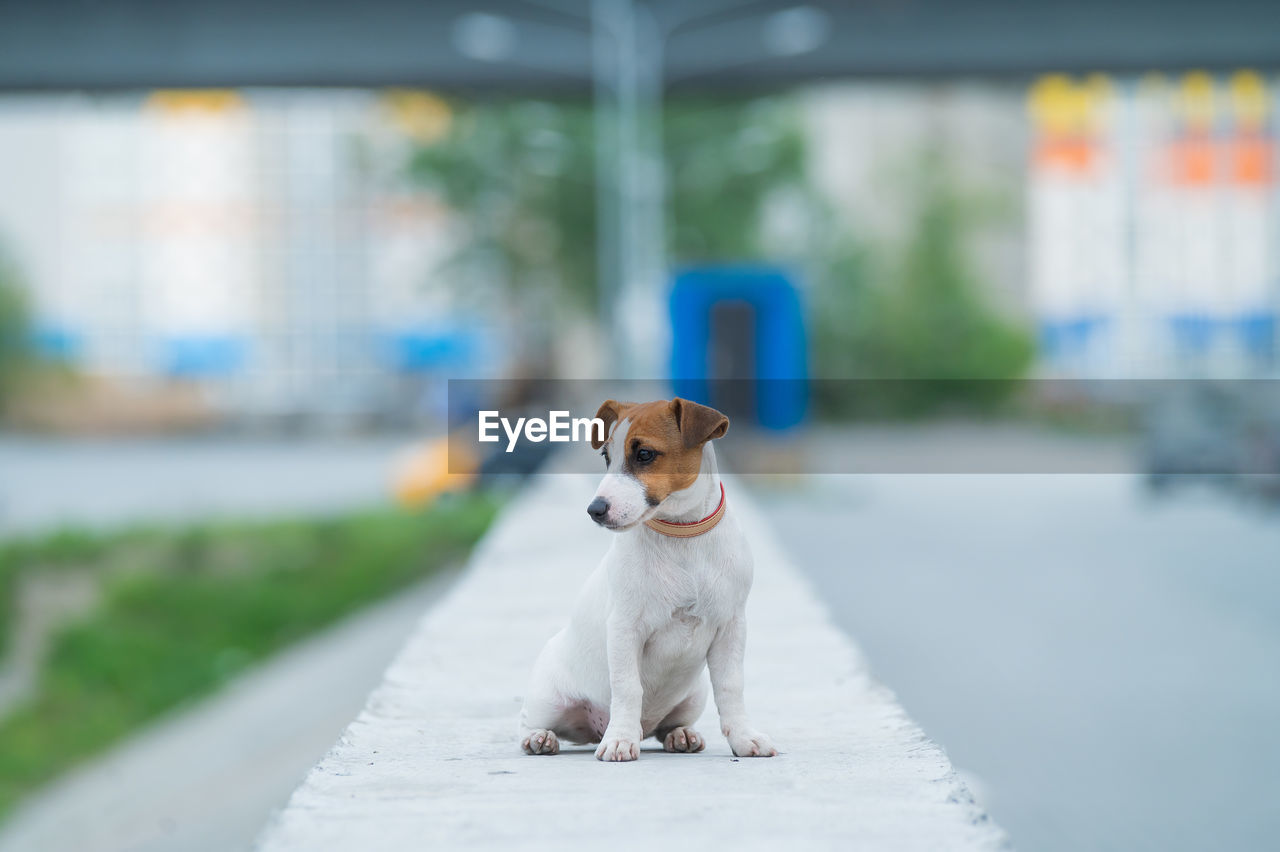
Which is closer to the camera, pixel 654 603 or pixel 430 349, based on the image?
pixel 654 603

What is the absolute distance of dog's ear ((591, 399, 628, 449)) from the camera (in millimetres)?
3316

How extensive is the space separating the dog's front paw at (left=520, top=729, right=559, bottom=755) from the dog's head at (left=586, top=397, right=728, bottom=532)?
2.43ft

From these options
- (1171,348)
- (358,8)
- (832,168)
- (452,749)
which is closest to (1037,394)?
(832,168)

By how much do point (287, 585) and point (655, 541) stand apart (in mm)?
13990

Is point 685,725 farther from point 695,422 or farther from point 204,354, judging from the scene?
point 204,354

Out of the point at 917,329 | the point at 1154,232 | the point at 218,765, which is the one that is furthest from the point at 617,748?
the point at 1154,232

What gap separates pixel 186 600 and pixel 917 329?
99.7 feet

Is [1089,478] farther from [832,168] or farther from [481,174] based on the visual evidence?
[832,168]

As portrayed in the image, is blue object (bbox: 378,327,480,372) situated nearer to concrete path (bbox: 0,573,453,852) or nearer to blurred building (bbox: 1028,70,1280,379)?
blurred building (bbox: 1028,70,1280,379)

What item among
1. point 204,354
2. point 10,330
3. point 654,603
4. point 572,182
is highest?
point 572,182

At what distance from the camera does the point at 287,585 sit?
54.7 ft

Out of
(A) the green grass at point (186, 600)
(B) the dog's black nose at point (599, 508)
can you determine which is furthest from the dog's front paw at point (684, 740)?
(A) the green grass at point (186, 600)

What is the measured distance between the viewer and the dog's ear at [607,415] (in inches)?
131

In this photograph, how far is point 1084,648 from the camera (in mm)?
11039
